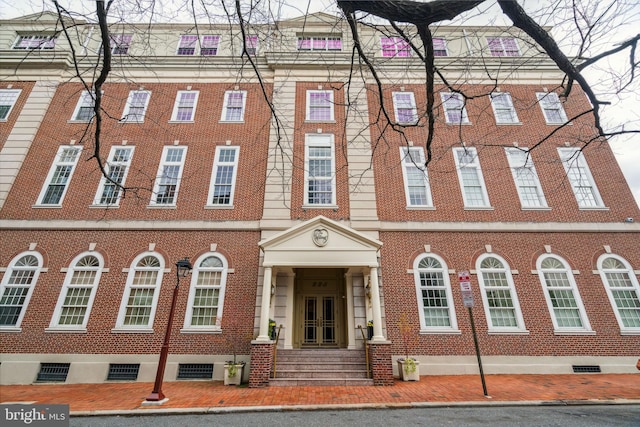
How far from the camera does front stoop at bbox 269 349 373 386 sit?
8.89 m

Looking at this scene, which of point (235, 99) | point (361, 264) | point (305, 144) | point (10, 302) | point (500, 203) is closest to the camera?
point (361, 264)

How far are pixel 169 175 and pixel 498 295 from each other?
1451 centimetres

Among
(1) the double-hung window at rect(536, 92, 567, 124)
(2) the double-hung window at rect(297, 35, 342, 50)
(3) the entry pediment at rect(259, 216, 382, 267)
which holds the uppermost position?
(2) the double-hung window at rect(297, 35, 342, 50)

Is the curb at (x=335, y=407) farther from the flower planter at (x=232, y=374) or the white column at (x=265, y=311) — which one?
the flower planter at (x=232, y=374)

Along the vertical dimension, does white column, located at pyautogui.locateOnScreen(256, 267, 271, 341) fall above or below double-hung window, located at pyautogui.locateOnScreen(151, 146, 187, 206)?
below

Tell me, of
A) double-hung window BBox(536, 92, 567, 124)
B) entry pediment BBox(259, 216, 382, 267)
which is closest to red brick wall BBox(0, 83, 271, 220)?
entry pediment BBox(259, 216, 382, 267)

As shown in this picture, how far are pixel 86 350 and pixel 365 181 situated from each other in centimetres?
1228

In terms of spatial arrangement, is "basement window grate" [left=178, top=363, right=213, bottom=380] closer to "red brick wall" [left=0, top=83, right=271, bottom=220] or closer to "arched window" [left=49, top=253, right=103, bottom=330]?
"arched window" [left=49, top=253, right=103, bottom=330]

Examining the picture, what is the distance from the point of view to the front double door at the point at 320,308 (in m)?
11.6

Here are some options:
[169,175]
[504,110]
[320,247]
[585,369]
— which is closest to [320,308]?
[320,247]

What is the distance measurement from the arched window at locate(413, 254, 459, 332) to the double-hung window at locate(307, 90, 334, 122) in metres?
8.01

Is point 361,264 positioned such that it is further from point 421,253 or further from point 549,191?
point 549,191

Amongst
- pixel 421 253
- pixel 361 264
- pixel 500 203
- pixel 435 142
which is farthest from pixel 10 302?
pixel 500 203

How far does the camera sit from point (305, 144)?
45.4 feet
